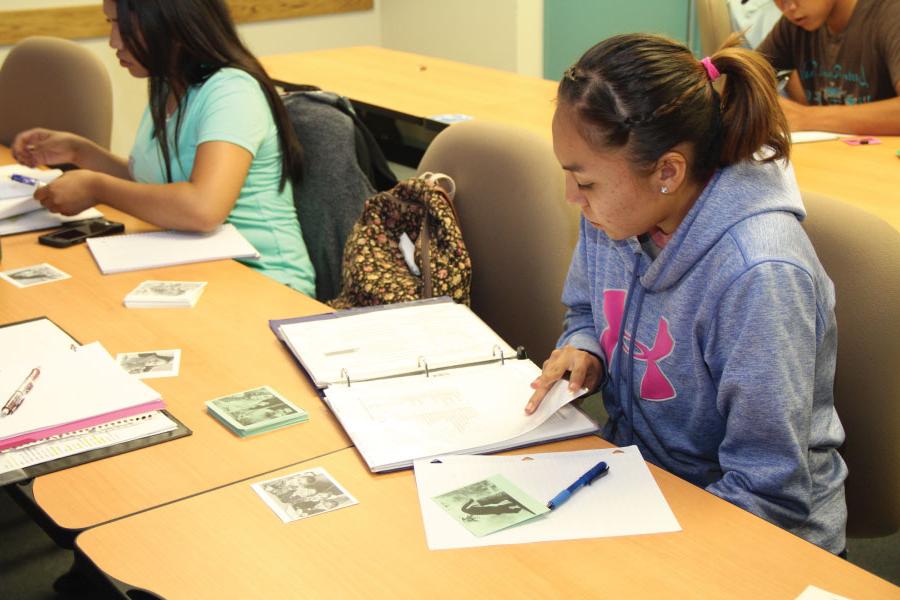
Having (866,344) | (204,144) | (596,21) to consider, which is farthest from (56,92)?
(596,21)

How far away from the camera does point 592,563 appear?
Answer: 3.35 feet

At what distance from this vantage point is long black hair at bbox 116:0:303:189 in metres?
2.08

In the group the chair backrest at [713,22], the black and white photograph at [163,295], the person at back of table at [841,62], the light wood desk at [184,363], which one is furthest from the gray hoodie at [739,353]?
the chair backrest at [713,22]

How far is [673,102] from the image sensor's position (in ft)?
3.98

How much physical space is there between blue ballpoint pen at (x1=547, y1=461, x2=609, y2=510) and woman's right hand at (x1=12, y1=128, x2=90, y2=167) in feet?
6.09

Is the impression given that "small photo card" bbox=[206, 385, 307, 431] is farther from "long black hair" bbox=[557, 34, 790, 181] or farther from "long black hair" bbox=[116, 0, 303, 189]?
"long black hair" bbox=[116, 0, 303, 189]

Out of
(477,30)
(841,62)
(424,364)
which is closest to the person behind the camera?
(424,364)

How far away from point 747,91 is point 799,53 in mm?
2013

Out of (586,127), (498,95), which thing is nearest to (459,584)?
(586,127)

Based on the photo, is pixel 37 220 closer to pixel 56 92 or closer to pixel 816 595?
pixel 56 92

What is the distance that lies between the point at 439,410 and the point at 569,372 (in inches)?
8.2

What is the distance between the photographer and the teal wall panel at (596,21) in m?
5.18

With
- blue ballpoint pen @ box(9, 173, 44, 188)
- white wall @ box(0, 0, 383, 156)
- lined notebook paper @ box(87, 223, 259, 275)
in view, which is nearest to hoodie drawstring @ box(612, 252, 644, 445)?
lined notebook paper @ box(87, 223, 259, 275)

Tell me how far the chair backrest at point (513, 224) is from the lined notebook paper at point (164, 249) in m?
0.44
